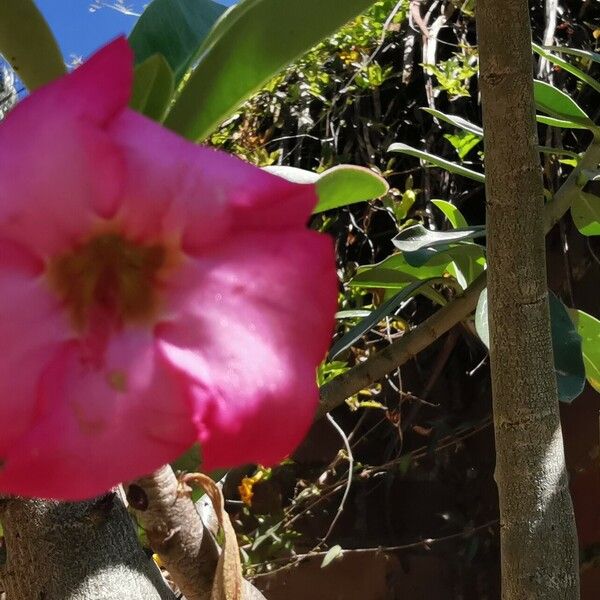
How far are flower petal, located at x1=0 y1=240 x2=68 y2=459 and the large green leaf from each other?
48 centimetres

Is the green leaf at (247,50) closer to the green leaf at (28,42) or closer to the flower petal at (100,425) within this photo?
the green leaf at (28,42)

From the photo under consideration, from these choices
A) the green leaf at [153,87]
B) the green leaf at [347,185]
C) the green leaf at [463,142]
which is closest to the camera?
the green leaf at [153,87]

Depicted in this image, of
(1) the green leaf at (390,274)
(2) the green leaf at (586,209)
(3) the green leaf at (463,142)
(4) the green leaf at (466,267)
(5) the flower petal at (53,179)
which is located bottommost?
(3) the green leaf at (463,142)

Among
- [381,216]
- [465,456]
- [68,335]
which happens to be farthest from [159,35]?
[465,456]

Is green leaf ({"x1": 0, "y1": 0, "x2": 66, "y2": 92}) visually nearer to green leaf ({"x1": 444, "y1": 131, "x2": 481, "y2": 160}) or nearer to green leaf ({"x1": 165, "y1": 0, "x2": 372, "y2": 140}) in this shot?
green leaf ({"x1": 165, "y1": 0, "x2": 372, "y2": 140})

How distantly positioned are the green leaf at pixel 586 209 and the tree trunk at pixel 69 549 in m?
0.59

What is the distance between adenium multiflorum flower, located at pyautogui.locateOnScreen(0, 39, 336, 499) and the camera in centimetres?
23

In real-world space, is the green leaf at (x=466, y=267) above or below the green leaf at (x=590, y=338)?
above

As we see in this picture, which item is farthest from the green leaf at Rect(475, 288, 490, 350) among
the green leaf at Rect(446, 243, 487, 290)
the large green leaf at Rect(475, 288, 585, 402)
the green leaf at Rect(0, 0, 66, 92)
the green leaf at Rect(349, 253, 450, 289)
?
the green leaf at Rect(0, 0, 66, 92)

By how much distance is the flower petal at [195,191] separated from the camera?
231 millimetres

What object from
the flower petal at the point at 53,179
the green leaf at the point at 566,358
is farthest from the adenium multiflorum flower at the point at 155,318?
the green leaf at the point at 566,358

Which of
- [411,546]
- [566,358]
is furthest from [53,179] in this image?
[411,546]

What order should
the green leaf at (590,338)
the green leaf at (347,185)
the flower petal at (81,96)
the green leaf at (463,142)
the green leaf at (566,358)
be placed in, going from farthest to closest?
the green leaf at (463,142) < the green leaf at (590,338) < the green leaf at (566,358) < the green leaf at (347,185) < the flower petal at (81,96)

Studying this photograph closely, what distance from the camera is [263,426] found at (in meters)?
0.24
